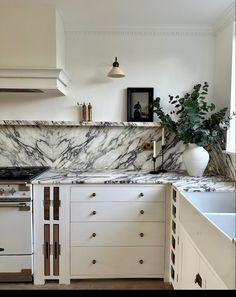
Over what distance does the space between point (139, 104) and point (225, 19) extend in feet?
3.62

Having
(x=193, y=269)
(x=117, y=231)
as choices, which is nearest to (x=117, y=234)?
(x=117, y=231)

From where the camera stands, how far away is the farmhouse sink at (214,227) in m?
1.02

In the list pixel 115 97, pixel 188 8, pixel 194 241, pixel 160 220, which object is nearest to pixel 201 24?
pixel 188 8

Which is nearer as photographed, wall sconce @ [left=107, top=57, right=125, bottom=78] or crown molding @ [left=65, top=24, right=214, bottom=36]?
wall sconce @ [left=107, top=57, right=125, bottom=78]

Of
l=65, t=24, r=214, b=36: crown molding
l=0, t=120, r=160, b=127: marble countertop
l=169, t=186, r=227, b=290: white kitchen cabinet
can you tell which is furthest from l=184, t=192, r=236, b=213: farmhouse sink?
l=65, t=24, r=214, b=36: crown molding

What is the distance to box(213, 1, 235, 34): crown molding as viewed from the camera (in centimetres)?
223

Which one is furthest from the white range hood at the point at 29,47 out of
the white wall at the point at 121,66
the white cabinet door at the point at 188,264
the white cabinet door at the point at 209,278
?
the white cabinet door at the point at 209,278

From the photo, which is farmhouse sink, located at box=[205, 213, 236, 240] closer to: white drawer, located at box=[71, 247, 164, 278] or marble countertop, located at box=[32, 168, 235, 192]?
marble countertop, located at box=[32, 168, 235, 192]

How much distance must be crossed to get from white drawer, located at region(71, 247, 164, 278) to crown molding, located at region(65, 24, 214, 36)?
2.09 meters

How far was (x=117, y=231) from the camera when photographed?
2.18m

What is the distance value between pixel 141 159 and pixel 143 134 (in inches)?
10.5

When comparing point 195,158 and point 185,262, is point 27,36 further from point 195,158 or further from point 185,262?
point 185,262

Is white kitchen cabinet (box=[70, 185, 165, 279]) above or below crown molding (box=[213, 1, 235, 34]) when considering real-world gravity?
below

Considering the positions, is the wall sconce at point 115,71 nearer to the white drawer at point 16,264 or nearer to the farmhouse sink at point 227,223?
the farmhouse sink at point 227,223
